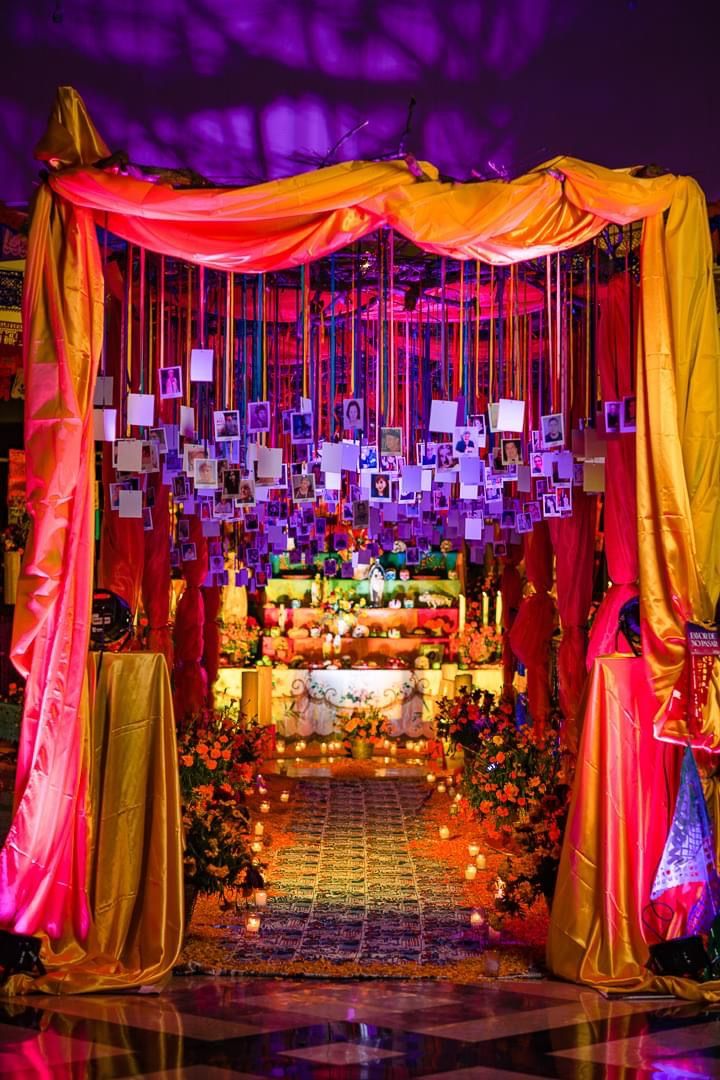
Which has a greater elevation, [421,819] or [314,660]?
[314,660]

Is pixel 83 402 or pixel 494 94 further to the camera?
pixel 494 94

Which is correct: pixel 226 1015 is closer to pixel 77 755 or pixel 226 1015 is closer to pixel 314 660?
pixel 77 755

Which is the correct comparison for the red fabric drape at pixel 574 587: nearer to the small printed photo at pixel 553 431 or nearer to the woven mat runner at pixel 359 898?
the woven mat runner at pixel 359 898

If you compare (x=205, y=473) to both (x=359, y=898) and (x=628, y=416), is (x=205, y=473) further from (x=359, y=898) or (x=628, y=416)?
(x=359, y=898)

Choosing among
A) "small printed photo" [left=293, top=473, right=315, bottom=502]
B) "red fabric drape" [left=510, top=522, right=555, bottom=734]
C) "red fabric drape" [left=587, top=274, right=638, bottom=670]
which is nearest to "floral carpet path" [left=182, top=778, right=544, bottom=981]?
"red fabric drape" [left=510, top=522, right=555, bottom=734]

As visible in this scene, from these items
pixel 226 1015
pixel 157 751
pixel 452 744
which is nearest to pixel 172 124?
pixel 157 751

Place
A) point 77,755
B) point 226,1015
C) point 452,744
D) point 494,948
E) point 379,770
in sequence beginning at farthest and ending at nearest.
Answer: point 379,770 → point 452,744 → point 494,948 → point 77,755 → point 226,1015

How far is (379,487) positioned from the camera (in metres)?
5.87

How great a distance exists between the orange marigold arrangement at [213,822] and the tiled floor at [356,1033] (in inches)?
24.0

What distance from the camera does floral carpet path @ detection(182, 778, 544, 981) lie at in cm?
520

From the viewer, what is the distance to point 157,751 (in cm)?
497

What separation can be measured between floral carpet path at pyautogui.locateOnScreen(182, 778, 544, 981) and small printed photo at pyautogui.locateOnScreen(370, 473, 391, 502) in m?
1.92

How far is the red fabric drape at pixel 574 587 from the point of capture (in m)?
7.14

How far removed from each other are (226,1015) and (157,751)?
1.04m
